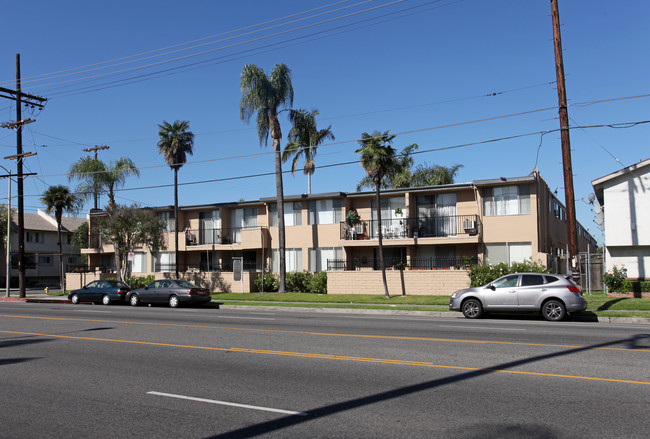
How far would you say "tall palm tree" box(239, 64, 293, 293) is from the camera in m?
32.0

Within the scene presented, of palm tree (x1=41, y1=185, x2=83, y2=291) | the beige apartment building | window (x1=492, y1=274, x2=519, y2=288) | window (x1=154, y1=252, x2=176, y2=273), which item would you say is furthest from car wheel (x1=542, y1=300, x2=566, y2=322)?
palm tree (x1=41, y1=185, x2=83, y2=291)

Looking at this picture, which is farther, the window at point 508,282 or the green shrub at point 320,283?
the green shrub at point 320,283

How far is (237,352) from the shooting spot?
10.8 m

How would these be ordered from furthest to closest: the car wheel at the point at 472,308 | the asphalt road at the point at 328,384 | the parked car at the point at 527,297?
1. the car wheel at the point at 472,308
2. the parked car at the point at 527,297
3. the asphalt road at the point at 328,384

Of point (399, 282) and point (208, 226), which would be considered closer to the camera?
point (399, 282)

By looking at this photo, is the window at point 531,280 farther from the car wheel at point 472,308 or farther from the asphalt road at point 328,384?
the asphalt road at point 328,384

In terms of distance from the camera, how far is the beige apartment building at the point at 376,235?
29.4 metres

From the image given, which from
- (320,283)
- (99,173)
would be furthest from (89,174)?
(320,283)

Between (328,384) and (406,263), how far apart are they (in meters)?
24.3

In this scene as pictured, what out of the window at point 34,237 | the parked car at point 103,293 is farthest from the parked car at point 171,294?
the window at point 34,237

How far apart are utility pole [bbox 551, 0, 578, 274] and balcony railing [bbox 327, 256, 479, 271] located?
8687mm

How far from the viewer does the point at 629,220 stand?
983 inches

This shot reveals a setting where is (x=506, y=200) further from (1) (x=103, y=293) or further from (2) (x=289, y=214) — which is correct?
(1) (x=103, y=293)

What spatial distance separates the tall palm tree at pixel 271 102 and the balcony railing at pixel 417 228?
416cm
